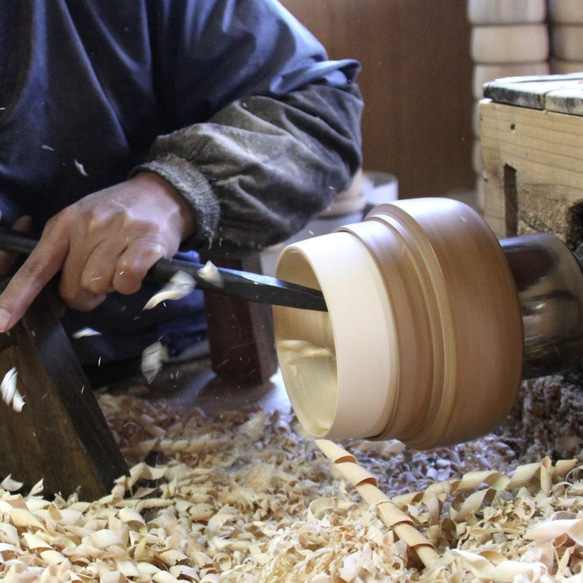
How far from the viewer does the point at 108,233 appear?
973 millimetres

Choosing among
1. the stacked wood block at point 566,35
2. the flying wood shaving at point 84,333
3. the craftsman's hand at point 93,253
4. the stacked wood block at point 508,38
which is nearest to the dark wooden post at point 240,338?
the flying wood shaving at point 84,333

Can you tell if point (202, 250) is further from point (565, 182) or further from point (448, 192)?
point (448, 192)

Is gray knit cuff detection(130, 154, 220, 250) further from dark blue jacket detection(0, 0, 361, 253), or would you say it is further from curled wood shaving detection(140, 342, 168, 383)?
curled wood shaving detection(140, 342, 168, 383)

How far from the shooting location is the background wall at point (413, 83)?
1951mm

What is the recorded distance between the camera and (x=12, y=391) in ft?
3.16

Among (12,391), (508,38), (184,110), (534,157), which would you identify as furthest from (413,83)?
(12,391)

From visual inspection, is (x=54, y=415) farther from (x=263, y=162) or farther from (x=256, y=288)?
(x=263, y=162)

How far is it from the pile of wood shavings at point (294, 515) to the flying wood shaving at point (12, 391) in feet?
0.36

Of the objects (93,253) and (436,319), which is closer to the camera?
(436,319)

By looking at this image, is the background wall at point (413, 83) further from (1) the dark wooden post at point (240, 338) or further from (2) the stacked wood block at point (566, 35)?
(1) the dark wooden post at point (240, 338)

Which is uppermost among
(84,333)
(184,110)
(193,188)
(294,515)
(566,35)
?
(566,35)

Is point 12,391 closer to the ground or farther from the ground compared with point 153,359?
farther from the ground

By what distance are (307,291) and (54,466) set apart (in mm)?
408

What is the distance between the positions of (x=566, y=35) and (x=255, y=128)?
1.06 metres
